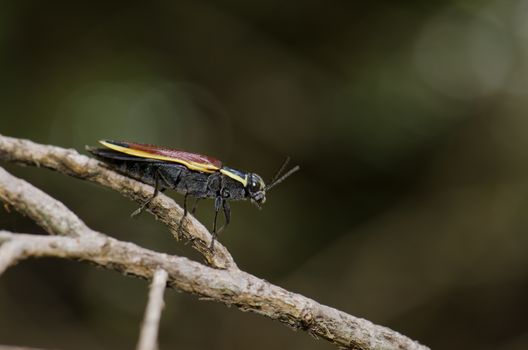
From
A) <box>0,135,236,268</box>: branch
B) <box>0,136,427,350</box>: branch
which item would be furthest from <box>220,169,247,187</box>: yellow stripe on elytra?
<box>0,136,427,350</box>: branch

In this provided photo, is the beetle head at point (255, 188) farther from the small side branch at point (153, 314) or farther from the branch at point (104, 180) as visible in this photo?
the small side branch at point (153, 314)

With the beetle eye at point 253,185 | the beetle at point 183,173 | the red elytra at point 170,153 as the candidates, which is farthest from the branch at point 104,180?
the beetle eye at point 253,185

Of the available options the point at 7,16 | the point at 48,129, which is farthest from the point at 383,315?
the point at 7,16

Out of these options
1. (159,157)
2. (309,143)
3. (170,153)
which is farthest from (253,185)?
(309,143)

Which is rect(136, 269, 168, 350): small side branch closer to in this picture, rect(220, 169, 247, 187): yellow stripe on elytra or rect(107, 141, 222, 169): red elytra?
rect(107, 141, 222, 169): red elytra

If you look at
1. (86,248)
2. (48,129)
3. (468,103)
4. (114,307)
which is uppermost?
(468,103)

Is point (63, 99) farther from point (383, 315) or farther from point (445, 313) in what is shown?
point (445, 313)

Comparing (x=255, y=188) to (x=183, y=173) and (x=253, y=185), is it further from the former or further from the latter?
(x=183, y=173)
